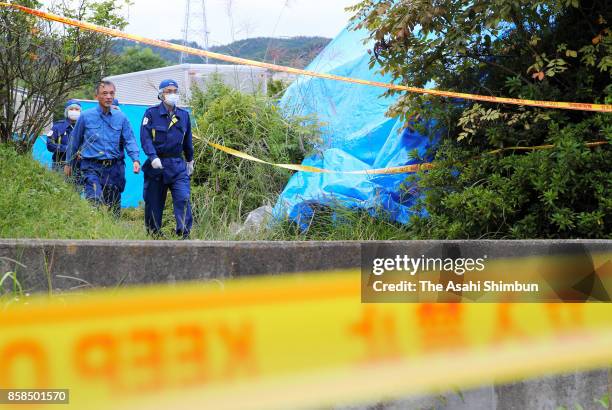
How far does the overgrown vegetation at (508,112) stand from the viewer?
4.98 meters

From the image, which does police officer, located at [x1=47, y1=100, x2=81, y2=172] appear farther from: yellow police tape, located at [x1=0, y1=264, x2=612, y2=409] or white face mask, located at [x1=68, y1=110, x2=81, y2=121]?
yellow police tape, located at [x1=0, y1=264, x2=612, y2=409]

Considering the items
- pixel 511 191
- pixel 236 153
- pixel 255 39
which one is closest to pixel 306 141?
pixel 236 153

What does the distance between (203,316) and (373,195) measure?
3.58 meters

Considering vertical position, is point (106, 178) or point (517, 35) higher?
point (517, 35)

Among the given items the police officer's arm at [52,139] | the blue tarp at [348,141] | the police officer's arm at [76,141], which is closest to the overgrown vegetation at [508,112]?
the blue tarp at [348,141]

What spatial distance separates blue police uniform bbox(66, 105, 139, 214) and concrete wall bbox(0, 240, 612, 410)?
13.9 ft

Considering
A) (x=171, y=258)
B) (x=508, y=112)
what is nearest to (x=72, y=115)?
(x=508, y=112)

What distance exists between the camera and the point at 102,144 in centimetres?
773

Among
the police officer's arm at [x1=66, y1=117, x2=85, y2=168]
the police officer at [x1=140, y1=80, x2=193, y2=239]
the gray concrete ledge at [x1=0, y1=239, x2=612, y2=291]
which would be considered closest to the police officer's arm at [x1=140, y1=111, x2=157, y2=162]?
the police officer at [x1=140, y1=80, x2=193, y2=239]

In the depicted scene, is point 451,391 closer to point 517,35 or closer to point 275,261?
point 275,261

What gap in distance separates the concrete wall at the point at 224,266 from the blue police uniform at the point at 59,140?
5416 mm

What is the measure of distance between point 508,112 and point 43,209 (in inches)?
143

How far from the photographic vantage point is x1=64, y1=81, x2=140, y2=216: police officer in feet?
25.1

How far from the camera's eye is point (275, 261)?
3.46 meters
